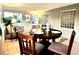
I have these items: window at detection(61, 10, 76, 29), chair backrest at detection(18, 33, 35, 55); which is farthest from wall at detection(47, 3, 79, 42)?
chair backrest at detection(18, 33, 35, 55)

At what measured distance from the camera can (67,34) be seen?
5121 mm

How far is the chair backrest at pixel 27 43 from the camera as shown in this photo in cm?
178

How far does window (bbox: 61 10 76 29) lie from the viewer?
206 inches

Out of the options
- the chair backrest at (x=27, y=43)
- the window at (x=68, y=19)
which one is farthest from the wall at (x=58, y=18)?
the chair backrest at (x=27, y=43)

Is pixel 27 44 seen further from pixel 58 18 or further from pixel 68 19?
pixel 68 19

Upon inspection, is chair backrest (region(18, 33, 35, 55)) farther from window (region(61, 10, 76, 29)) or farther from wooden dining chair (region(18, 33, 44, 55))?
window (region(61, 10, 76, 29))

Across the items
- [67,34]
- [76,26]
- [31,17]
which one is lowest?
[67,34]

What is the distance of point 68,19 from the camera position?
5.42 meters

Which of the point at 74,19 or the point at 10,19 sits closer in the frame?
the point at 74,19

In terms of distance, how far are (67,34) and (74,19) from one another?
29.4 inches
